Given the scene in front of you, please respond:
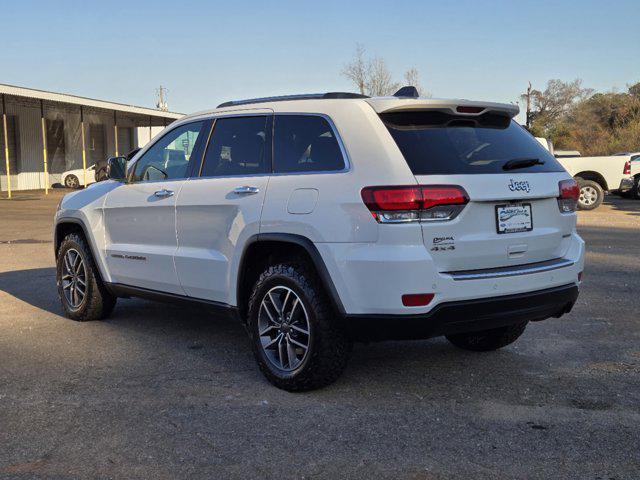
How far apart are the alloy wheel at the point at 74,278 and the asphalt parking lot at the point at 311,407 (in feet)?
0.83

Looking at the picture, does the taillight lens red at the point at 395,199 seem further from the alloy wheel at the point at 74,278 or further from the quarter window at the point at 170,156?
the alloy wheel at the point at 74,278

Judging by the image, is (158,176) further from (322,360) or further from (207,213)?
(322,360)

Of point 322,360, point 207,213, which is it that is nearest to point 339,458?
point 322,360

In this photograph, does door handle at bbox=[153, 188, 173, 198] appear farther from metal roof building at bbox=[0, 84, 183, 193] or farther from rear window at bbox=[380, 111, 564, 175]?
metal roof building at bbox=[0, 84, 183, 193]

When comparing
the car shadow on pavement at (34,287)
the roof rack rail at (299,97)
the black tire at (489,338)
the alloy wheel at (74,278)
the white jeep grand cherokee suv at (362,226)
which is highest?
the roof rack rail at (299,97)

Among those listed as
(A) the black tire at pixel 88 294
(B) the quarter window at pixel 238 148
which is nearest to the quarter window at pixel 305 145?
(B) the quarter window at pixel 238 148

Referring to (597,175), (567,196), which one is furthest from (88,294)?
(597,175)

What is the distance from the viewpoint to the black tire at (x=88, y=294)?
6.18 m

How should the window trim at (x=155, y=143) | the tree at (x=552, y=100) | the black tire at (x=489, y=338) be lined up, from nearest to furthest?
the black tire at (x=489, y=338), the window trim at (x=155, y=143), the tree at (x=552, y=100)

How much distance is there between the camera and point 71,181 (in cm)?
3369

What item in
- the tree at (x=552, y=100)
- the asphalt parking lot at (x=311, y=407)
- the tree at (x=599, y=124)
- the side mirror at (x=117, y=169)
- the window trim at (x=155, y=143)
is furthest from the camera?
the tree at (x=552, y=100)

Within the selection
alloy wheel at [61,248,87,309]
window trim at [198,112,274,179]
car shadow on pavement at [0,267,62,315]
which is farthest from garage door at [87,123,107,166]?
window trim at [198,112,274,179]

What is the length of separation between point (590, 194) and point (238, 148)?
16.8m

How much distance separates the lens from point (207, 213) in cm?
488
